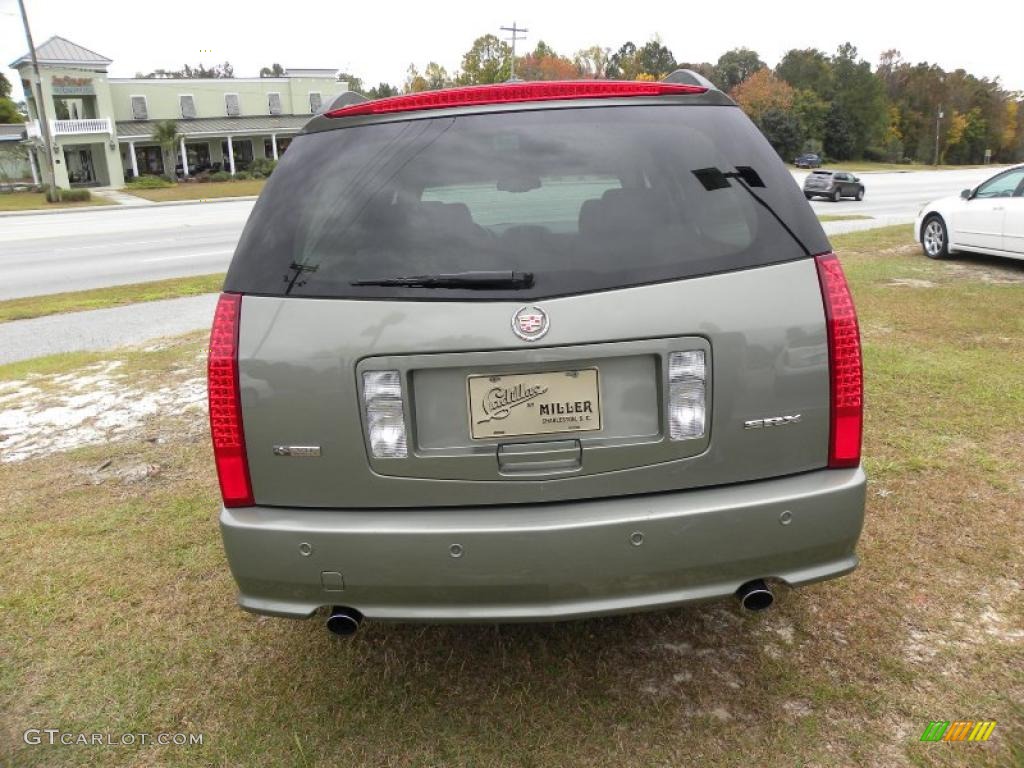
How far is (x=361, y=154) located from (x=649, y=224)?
0.88 metres

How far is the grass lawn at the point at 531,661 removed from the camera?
239 centimetres

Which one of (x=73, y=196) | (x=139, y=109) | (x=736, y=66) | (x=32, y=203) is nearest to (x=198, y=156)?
(x=139, y=109)

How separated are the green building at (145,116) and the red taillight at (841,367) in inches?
2174

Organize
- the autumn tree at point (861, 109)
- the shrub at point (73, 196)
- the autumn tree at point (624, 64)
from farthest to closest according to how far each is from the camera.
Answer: the autumn tree at point (624, 64)
the autumn tree at point (861, 109)
the shrub at point (73, 196)

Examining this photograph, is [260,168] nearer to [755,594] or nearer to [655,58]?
[755,594]

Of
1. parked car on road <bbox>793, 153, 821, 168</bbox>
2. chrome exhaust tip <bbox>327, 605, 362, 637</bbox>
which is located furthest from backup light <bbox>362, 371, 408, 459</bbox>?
parked car on road <bbox>793, 153, 821, 168</bbox>

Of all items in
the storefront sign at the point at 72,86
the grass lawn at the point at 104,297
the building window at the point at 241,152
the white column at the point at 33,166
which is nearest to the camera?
the grass lawn at the point at 104,297

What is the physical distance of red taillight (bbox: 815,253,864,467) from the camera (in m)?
2.21

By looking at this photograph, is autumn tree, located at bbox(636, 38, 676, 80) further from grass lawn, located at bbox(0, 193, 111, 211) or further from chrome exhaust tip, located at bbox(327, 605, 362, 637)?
chrome exhaust tip, located at bbox(327, 605, 362, 637)

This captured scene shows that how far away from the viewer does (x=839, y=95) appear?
3211 inches

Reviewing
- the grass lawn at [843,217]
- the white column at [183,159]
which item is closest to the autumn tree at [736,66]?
the white column at [183,159]

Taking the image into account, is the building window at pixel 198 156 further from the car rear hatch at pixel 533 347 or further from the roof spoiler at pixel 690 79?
the car rear hatch at pixel 533 347

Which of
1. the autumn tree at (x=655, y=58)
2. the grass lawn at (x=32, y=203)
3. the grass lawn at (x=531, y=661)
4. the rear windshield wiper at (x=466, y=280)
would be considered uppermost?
the autumn tree at (x=655, y=58)

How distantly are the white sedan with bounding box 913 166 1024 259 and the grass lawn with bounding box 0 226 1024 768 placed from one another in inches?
285
